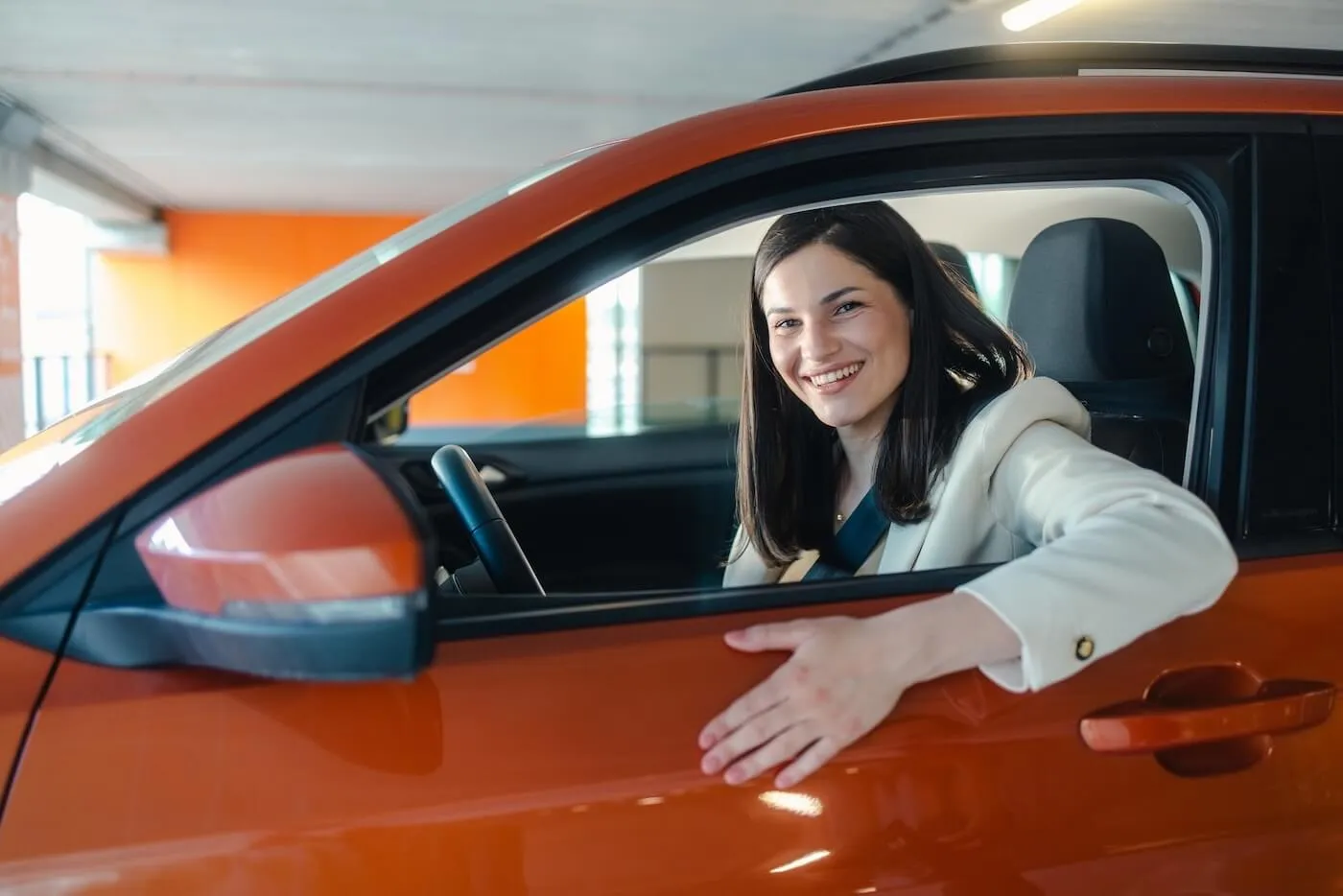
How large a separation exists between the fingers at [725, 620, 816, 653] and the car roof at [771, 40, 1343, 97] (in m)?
0.69

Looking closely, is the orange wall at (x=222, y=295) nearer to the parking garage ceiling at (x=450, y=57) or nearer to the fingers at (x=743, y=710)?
the parking garage ceiling at (x=450, y=57)

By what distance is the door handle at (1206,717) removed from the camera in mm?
958

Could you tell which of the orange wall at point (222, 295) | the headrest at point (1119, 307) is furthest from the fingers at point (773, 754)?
the orange wall at point (222, 295)

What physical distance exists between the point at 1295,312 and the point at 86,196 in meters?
11.7

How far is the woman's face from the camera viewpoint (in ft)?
5.10

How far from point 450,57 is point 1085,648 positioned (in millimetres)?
6170

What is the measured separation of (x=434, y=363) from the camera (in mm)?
1021

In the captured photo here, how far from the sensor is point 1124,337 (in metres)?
1.63

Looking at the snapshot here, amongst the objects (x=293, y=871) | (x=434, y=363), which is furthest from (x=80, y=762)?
(x=434, y=363)

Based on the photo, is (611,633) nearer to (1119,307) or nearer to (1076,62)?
(1076,62)

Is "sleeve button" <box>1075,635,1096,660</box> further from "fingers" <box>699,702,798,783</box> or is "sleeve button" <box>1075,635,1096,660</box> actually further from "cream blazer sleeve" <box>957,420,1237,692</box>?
"fingers" <box>699,702,798,783</box>

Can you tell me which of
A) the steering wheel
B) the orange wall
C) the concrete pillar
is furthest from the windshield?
the orange wall

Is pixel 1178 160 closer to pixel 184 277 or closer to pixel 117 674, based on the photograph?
pixel 117 674

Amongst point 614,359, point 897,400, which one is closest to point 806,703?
point 897,400
